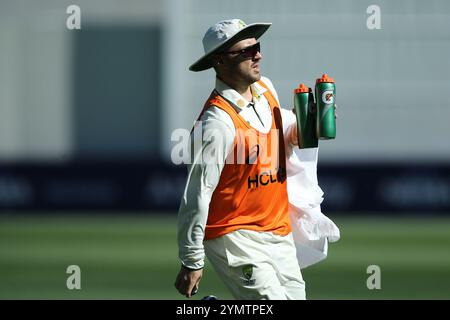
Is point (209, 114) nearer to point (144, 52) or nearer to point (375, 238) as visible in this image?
point (375, 238)

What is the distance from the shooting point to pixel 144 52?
101 ft

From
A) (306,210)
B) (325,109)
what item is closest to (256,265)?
(306,210)

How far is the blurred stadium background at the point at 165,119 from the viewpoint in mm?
19984

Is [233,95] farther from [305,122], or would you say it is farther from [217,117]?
[305,122]

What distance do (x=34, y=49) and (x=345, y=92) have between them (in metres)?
8.93

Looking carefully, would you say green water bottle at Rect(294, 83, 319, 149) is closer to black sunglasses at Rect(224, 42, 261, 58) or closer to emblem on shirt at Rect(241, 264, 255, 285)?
black sunglasses at Rect(224, 42, 261, 58)

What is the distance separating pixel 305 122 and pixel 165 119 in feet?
72.4

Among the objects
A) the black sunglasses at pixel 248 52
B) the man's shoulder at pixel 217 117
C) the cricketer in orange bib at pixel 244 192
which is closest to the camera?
the man's shoulder at pixel 217 117

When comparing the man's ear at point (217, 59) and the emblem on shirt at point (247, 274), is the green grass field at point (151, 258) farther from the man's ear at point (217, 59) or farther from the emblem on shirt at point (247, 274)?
the man's ear at point (217, 59)

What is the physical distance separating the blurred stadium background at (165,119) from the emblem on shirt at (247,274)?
9.30m

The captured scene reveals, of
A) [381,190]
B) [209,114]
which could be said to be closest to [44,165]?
[381,190]

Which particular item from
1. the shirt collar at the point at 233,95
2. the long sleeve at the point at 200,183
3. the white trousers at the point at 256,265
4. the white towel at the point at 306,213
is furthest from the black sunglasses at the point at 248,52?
the white trousers at the point at 256,265

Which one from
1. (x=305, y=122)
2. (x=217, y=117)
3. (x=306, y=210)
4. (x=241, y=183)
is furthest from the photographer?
(x=306, y=210)

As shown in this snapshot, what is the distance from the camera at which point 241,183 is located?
7.05 metres
